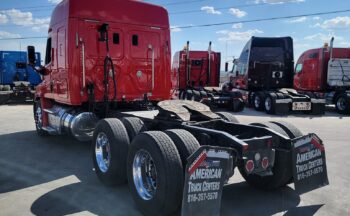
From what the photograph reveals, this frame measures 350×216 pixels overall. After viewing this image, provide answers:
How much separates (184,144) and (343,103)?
13314 millimetres

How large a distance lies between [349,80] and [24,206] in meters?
15.6

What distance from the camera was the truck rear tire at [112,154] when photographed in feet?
15.8

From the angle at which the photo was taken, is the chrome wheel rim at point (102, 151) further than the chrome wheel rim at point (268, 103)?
No

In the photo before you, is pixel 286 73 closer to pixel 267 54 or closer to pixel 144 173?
pixel 267 54

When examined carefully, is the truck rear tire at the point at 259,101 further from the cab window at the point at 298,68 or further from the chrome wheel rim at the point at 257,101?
the cab window at the point at 298,68

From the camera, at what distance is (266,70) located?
16.5 m

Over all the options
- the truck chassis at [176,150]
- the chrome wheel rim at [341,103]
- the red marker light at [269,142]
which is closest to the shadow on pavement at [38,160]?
the truck chassis at [176,150]

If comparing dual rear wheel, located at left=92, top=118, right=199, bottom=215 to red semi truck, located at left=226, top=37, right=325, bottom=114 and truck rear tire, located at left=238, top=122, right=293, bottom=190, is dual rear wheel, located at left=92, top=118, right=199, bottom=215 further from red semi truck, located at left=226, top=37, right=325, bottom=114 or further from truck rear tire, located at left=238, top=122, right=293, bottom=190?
red semi truck, located at left=226, top=37, right=325, bottom=114

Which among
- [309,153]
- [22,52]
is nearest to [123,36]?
[309,153]

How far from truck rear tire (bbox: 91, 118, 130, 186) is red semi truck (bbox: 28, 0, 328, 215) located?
1 cm

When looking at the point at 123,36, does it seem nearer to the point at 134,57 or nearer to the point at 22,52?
the point at 134,57

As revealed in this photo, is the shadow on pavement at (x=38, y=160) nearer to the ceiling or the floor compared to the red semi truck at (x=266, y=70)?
nearer to the floor

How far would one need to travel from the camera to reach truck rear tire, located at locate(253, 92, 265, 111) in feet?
50.9

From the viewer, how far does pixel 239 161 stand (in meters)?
3.84
